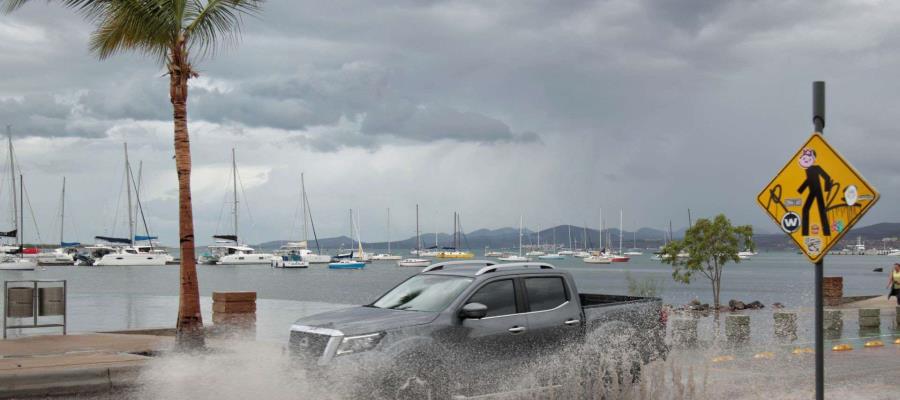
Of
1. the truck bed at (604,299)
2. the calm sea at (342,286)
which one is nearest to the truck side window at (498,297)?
the truck bed at (604,299)

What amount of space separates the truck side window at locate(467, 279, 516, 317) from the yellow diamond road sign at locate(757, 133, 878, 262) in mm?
3281

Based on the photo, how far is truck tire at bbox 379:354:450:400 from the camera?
9125mm

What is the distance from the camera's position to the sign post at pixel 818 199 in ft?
26.6

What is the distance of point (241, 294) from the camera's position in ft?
68.0

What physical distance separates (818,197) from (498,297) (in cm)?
386

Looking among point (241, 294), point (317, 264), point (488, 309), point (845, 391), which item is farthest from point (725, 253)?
point (317, 264)

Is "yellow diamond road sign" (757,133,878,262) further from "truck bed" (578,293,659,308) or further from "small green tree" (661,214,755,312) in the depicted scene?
"small green tree" (661,214,755,312)

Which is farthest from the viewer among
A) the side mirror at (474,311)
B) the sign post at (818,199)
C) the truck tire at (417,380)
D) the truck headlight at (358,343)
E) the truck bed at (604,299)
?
the truck bed at (604,299)

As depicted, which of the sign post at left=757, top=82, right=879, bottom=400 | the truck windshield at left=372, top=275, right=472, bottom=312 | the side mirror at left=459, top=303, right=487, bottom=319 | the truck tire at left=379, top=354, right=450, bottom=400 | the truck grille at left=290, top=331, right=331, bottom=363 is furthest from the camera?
the truck windshield at left=372, top=275, right=472, bottom=312

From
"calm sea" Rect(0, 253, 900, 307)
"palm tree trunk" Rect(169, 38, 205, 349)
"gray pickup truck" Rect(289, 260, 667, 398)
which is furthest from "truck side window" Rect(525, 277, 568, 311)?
"calm sea" Rect(0, 253, 900, 307)

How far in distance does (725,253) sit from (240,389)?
3351 centimetres

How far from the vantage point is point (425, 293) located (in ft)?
35.1

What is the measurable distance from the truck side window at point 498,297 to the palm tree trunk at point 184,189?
7.43 m

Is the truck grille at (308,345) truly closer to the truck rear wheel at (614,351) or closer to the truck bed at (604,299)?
the truck rear wheel at (614,351)
